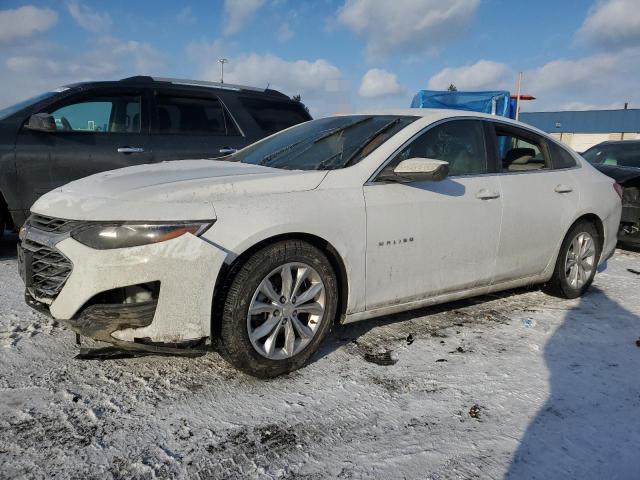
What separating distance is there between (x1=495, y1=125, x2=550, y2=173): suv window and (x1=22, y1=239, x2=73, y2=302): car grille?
10.1ft

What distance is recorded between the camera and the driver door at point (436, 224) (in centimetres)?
321

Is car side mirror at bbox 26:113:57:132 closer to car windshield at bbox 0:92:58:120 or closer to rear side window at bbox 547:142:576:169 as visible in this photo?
car windshield at bbox 0:92:58:120

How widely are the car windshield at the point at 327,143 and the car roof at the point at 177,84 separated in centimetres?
207

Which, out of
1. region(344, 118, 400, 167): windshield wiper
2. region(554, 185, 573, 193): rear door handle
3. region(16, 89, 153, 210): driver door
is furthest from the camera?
region(16, 89, 153, 210): driver door

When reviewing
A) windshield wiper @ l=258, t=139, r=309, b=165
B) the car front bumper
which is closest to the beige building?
windshield wiper @ l=258, t=139, r=309, b=165

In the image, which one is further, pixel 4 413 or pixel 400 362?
pixel 400 362

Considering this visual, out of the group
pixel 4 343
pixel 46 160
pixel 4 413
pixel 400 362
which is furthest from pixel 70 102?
pixel 400 362

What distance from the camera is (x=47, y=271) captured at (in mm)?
2688

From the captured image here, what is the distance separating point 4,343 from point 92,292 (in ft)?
3.72

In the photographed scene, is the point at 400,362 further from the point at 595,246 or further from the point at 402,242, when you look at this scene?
the point at 595,246

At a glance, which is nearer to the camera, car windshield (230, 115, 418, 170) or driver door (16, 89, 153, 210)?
car windshield (230, 115, 418, 170)

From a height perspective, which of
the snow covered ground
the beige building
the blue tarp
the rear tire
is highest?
the beige building

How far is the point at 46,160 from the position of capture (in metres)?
4.93

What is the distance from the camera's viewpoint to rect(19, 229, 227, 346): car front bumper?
2.49m
